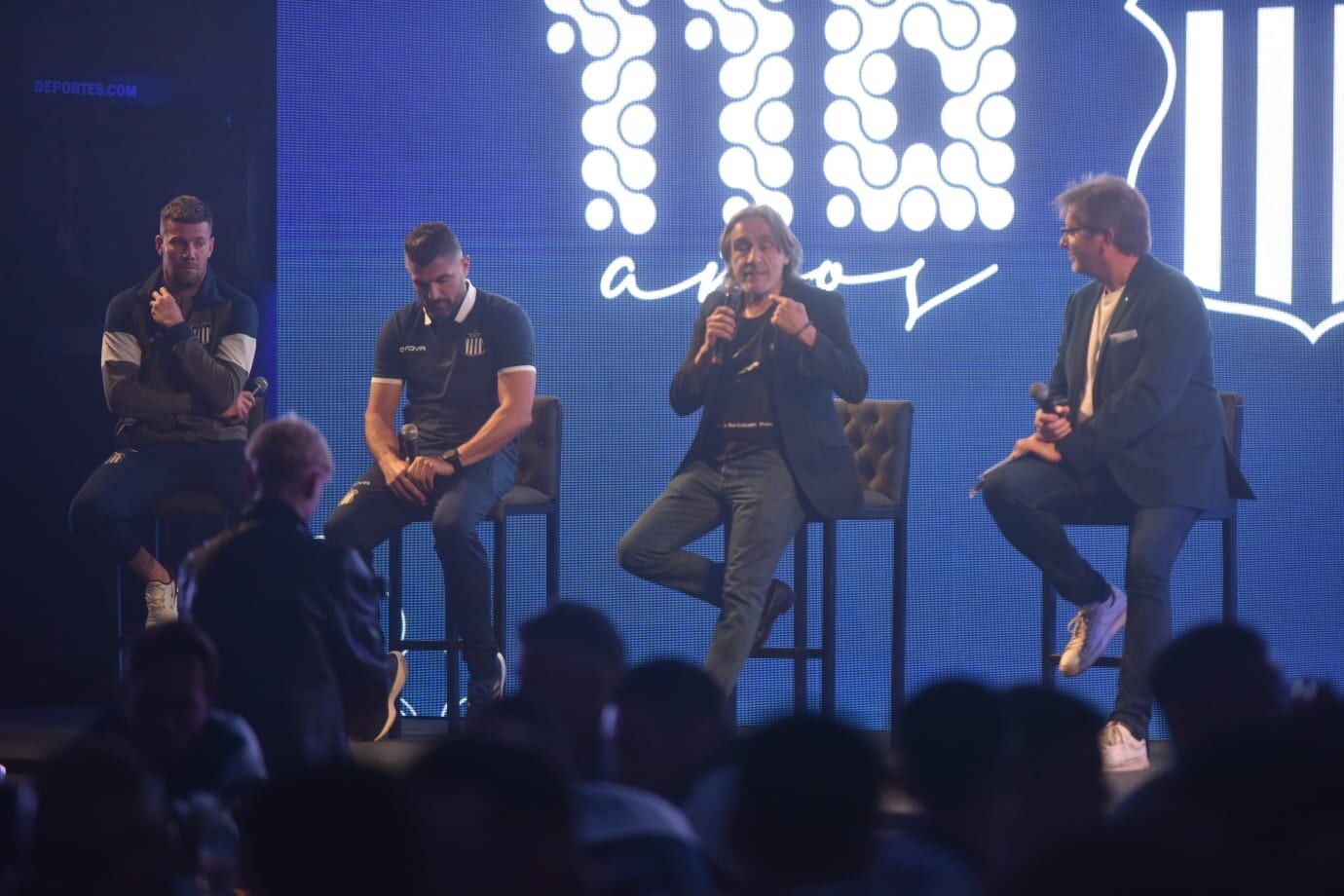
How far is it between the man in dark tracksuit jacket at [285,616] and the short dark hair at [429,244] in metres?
1.85

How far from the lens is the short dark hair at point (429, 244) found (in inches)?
189

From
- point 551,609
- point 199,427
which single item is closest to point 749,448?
point 199,427

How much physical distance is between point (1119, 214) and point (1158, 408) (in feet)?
1.80

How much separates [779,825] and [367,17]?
440 centimetres

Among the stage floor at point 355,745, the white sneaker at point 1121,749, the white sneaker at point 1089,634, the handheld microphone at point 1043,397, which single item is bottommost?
the stage floor at point 355,745

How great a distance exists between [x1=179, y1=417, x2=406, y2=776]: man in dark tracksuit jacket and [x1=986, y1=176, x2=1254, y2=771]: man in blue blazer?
6.81 feet

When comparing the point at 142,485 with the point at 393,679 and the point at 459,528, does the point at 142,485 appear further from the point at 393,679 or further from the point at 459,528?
the point at 393,679

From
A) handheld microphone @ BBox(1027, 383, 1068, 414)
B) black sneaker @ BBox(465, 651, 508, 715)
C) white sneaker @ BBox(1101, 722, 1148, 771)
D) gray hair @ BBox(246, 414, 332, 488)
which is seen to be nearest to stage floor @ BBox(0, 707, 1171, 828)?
white sneaker @ BBox(1101, 722, 1148, 771)

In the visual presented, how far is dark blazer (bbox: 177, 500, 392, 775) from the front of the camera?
2836 millimetres

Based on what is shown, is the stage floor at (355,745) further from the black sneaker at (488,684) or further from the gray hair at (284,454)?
the gray hair at (284,454)

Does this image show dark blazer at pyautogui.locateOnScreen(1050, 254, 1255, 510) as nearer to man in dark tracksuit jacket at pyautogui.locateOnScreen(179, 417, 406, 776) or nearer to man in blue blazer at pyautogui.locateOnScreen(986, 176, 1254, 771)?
man in blue blazer at pyautogui.locateOnScreen(986, 176, 1254, 771)

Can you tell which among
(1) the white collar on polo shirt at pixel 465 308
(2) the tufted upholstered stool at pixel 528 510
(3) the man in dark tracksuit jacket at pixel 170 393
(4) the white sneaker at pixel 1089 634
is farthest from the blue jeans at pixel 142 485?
(4) the white sneaker at pixel 1089 634

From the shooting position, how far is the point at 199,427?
487cm

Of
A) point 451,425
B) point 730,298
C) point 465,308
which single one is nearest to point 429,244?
point 465,308
